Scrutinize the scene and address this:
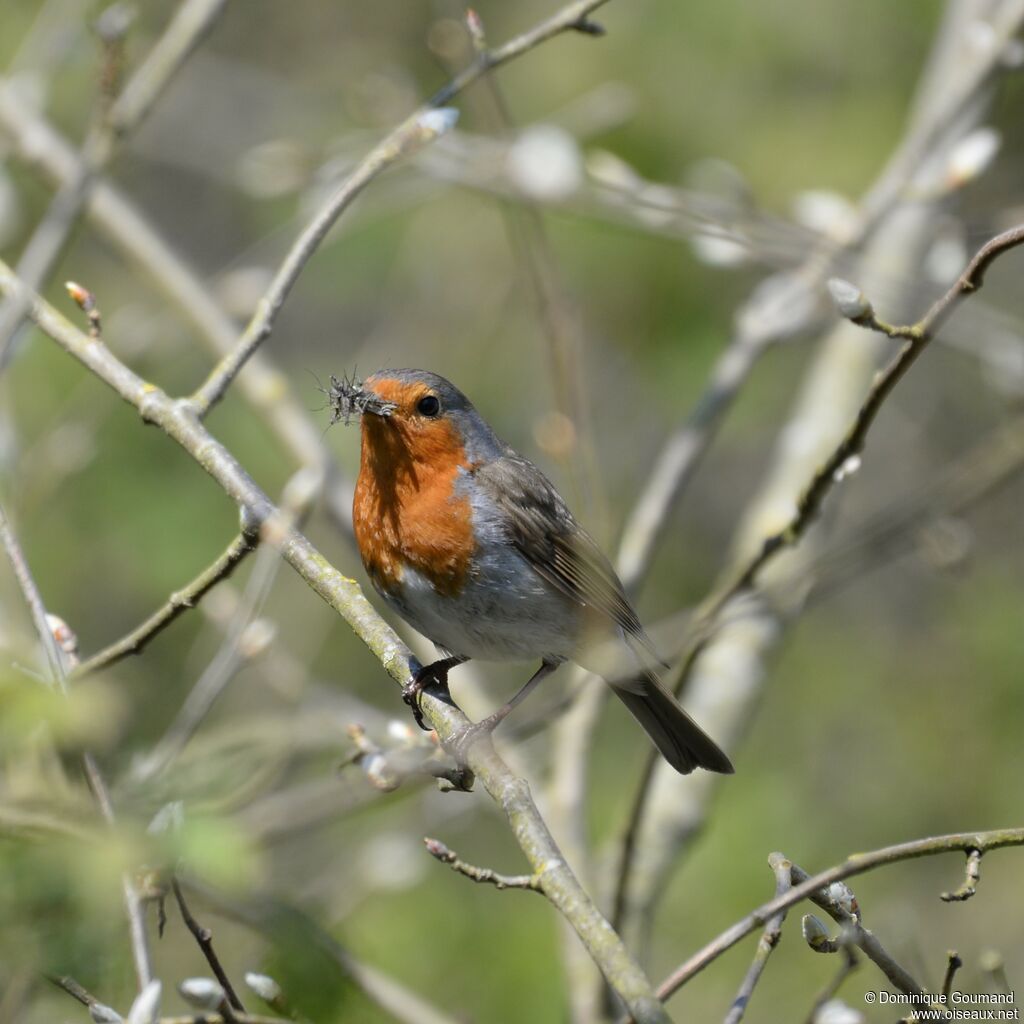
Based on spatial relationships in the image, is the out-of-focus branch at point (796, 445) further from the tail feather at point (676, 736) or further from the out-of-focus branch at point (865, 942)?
the out-of-focus branch at point (865, 942)

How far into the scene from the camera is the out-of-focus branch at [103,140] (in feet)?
8.27

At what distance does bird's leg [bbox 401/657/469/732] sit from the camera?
7.93 ft

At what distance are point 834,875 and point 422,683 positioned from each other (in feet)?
3.31

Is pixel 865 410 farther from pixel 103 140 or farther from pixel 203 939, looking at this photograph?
pixel 103 140

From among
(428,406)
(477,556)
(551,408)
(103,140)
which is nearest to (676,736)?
(477,556)

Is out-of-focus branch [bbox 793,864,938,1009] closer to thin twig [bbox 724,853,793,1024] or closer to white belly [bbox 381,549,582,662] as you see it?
thin twig [bbox 724,853,793,1024]

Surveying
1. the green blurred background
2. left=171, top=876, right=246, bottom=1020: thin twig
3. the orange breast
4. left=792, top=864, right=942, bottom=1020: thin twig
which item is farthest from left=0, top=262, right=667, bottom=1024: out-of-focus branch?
the green blurred background

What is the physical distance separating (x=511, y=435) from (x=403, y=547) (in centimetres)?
388

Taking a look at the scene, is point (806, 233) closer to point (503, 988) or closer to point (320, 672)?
point (503, 988)

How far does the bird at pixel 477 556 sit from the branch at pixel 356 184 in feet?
1.53

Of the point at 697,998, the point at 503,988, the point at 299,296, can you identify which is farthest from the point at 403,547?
the point at 299,296

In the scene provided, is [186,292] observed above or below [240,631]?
above

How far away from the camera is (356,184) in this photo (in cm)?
250

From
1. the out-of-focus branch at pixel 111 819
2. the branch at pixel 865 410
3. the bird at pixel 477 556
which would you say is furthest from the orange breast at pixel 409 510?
the out-of-focus branch at pixel 111 819
